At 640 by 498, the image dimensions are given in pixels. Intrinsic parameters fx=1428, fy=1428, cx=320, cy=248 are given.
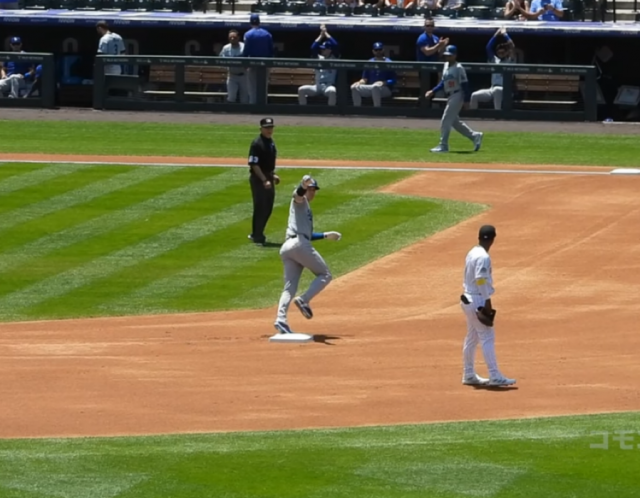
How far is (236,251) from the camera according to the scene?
21.3m

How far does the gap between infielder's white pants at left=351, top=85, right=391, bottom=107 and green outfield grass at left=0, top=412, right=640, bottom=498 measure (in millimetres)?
22244

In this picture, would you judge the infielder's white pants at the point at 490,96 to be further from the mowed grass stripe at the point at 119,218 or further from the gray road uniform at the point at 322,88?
the mowed grass stripe at the point at 119,218

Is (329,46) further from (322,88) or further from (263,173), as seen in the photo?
(263,173)

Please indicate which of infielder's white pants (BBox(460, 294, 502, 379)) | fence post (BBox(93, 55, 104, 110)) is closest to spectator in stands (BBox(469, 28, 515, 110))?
fence post (BBox(93, 55, 104, 110))

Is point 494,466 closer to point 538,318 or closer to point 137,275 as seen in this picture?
point 538,318

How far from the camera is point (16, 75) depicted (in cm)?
3591

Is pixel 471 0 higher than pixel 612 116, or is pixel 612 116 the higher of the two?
pixel 471 0

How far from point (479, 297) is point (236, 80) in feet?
72.4

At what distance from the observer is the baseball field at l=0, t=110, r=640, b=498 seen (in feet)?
36.5

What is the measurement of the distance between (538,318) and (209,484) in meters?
7.95

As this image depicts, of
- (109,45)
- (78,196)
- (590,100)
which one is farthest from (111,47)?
(590,100)

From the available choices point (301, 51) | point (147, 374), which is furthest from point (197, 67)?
point (147, 374)

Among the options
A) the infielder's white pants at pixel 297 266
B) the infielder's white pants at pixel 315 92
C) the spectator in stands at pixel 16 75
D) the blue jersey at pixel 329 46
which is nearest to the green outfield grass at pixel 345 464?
the infielder's white pants at pixel 297 266

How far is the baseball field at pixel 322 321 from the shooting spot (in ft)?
36.5
